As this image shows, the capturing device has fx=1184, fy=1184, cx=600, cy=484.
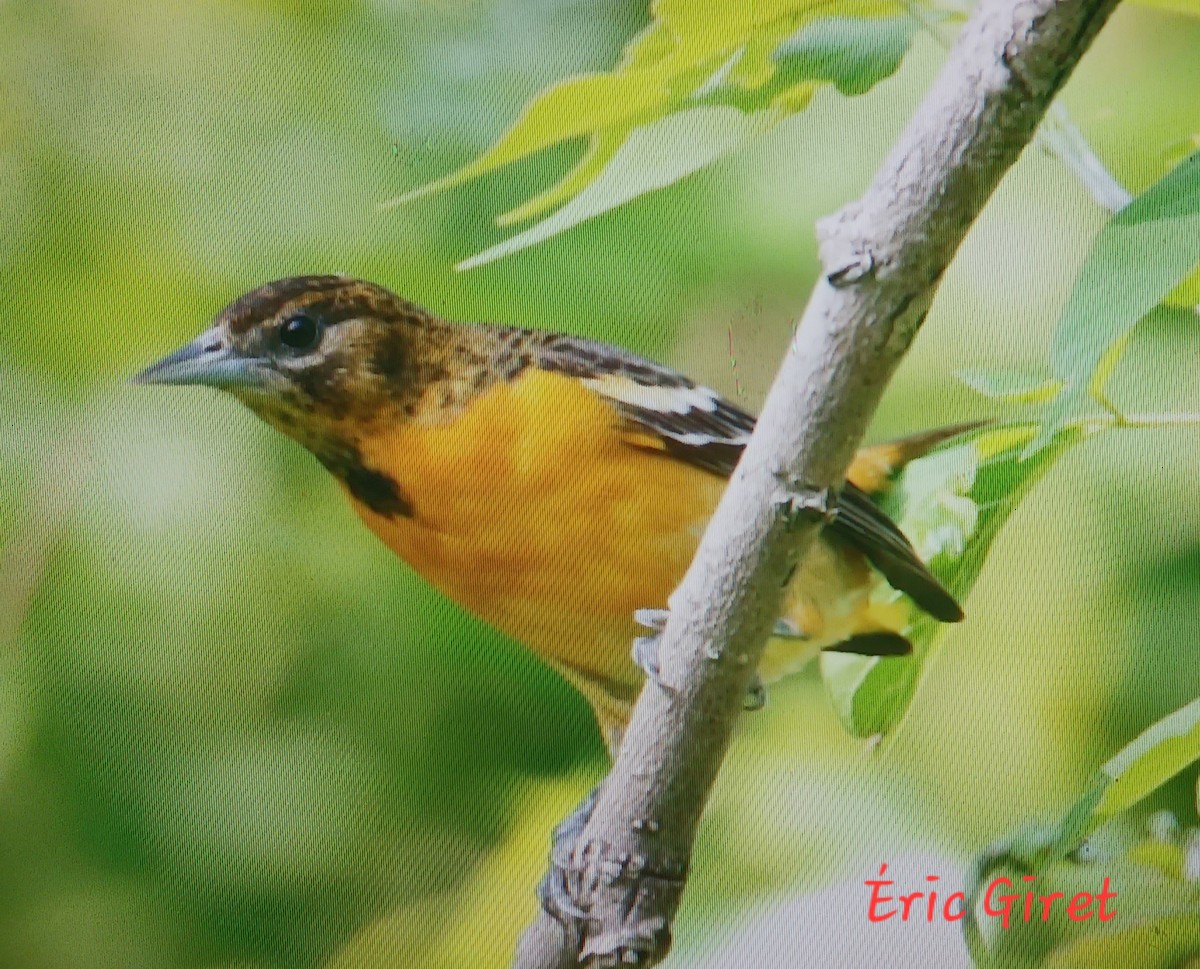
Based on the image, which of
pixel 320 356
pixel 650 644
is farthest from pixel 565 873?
pixel 320 356

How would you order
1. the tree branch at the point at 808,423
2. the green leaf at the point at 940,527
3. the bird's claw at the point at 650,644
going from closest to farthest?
1. the tree branch at the point at 808,423
2. the bird's claw at the point at 650,644
3. the green leaf at the point at 940,527

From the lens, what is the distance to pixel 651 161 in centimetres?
77

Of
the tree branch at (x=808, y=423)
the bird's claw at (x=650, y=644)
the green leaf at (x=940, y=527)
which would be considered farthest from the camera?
the green leaf at (x=940, y=527)

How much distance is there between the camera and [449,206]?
77cm

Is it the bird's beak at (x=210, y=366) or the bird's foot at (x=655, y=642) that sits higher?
the bird's beak at (x=210, y=366)

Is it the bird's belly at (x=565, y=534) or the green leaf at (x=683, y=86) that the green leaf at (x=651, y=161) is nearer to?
the green leaf at (x=683, y=86)

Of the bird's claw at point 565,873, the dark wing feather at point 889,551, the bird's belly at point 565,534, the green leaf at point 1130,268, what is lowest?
the bird's claw at point 565,873

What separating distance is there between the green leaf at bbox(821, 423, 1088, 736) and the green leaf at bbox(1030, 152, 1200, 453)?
0.22 feet

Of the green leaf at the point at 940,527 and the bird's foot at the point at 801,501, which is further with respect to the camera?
the green leaf at the point at 940,527

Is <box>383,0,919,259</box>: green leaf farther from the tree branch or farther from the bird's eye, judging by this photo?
the tree branch

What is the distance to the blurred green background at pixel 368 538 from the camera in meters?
0.75

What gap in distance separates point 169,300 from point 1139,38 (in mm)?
651

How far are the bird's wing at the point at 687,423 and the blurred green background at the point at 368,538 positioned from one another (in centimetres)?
2
